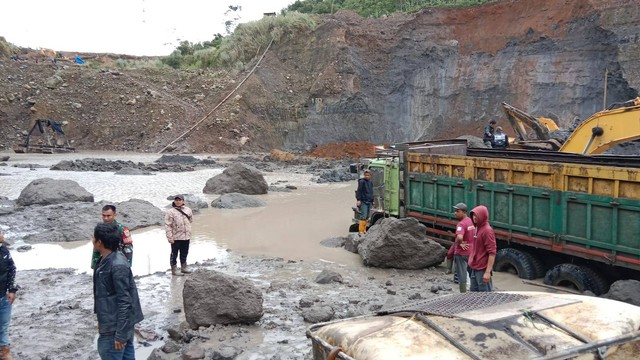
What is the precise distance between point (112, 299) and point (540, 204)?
22.9 ft

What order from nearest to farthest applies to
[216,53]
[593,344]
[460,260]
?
[593,344] → [460,260] → [216,53]

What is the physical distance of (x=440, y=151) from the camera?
1316 centimetres

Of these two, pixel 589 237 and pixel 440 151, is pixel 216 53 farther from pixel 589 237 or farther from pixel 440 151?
pixel 589 237

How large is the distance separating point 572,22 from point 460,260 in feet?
95.4

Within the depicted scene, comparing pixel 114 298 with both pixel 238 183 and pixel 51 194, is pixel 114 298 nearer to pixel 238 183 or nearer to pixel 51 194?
pixel 51 194

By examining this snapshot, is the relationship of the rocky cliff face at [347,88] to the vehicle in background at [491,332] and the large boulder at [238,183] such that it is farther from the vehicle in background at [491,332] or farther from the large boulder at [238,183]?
the vehicle in background at [491,332]

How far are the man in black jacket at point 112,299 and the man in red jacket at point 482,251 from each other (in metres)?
4.27

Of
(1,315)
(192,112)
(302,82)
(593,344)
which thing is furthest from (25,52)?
(593,344)

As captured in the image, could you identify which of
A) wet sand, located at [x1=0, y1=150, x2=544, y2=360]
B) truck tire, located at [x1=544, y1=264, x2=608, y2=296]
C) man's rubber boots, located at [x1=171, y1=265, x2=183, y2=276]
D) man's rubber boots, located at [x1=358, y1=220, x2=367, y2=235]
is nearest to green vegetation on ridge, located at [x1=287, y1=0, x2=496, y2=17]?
wet sand, located at [x1=0, y1=150, x2=544, y2=360]

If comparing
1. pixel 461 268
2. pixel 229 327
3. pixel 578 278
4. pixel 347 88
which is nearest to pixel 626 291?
pixel 578 278

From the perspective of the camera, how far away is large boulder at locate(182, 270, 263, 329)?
23.5 ft

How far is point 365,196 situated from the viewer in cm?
1286

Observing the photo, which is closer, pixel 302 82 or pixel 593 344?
pixel 593 344

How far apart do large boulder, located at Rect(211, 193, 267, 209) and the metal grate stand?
45.6 ft
